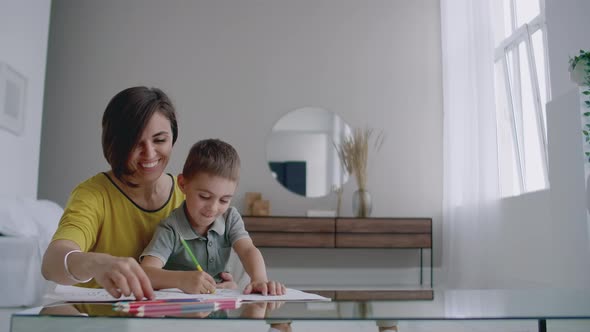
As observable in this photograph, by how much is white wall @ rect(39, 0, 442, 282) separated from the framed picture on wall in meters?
1.02

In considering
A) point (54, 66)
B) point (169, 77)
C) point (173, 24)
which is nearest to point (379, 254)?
point (169, 77)

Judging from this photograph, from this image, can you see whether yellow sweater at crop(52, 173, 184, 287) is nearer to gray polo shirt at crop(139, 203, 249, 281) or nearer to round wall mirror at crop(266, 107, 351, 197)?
gray polo shirt at crop(139, 203, 249, 281)

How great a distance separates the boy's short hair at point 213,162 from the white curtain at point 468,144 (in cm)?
328

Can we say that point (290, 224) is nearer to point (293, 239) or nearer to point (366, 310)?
point (293, 239)

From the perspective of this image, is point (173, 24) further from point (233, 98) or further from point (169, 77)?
point (233, 98)

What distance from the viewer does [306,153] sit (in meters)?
5.67

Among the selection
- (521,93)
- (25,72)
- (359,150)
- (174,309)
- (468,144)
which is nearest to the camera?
(174,309)

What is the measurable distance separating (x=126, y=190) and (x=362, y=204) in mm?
3962

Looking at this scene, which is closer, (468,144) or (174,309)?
(174,309)

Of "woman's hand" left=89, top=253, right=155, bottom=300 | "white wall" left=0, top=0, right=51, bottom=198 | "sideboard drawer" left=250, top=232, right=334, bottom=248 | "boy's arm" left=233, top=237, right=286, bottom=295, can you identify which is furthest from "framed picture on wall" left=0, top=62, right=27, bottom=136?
"woman's hand" left=89, top=253, right=155, bottom=300

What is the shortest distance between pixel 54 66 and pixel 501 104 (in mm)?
4168

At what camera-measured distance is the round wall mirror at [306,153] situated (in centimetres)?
563

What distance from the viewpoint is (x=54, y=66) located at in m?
5.70

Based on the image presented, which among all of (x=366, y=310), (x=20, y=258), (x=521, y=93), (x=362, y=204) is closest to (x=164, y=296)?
(x=366, y=310)
